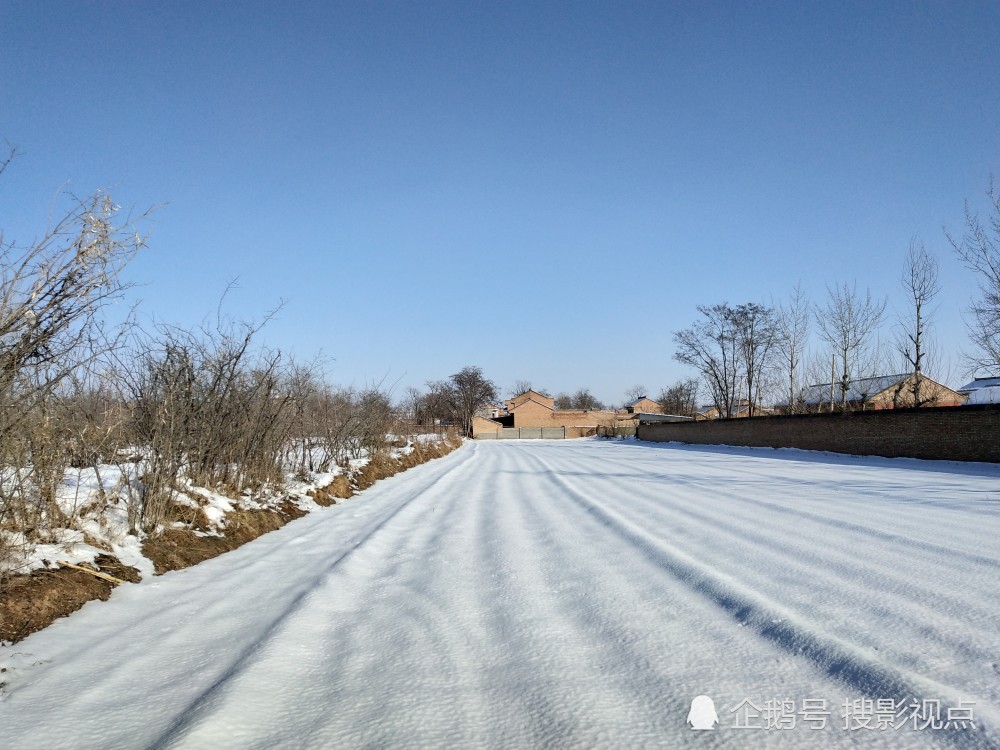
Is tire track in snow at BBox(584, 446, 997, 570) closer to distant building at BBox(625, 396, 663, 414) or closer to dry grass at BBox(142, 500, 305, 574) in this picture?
dry grass at BBox(142, 500, 305, 574)

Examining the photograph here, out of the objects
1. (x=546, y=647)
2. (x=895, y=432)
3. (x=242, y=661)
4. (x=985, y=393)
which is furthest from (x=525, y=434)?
(x=242, y=661)

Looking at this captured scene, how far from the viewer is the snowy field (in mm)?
2264

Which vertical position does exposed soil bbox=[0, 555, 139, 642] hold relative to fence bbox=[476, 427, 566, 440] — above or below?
above

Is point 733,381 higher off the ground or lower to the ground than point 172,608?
higher

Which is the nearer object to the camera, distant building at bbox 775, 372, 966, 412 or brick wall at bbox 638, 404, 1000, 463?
brick wall at bbox 638, 404, 1000, 463

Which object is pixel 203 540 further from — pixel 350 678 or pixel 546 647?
pixel 546 647

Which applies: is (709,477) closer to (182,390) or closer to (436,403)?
(182,390)

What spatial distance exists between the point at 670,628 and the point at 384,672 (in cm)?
159

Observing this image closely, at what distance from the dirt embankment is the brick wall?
15564mm

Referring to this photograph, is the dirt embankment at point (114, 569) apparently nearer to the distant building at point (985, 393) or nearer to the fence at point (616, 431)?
the distant building at point (985, 393)

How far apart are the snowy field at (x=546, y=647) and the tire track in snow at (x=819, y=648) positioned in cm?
1

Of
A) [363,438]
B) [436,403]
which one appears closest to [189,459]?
[363,438]

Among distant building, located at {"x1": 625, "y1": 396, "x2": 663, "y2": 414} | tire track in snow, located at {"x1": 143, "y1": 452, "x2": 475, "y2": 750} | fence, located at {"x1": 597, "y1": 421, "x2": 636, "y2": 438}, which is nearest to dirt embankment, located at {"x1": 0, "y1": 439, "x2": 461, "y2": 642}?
tire track in snow, located at {"x1": 143, "y1": 452, "x2": 475, "y2": 750}

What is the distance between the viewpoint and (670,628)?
10.7 feet
